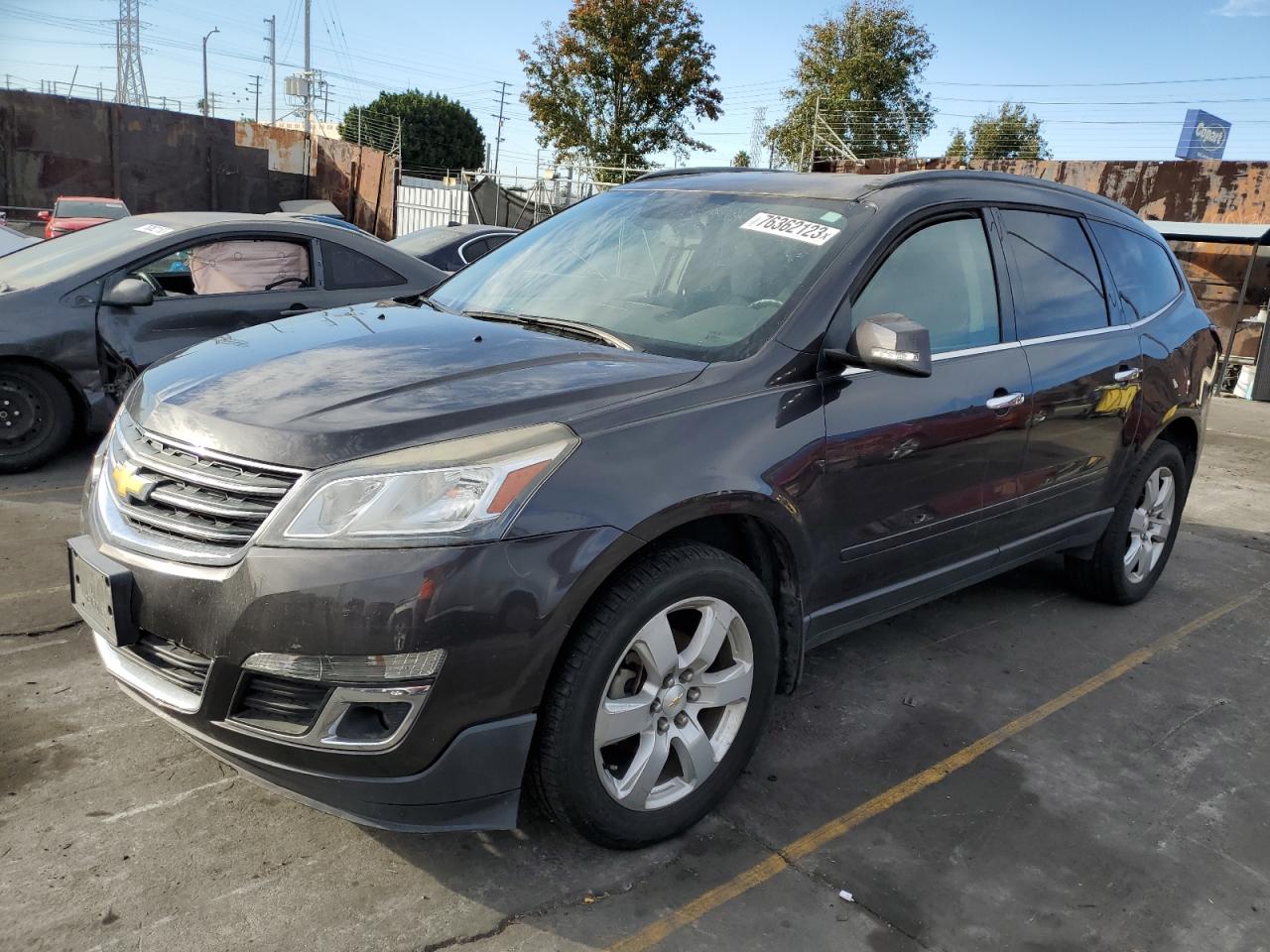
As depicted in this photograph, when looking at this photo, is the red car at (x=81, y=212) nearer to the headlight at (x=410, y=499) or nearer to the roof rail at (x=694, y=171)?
the roof rail at (x=694, y=171)

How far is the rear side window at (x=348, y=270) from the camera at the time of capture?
620 cm

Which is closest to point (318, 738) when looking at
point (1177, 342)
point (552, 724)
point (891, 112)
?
point (552, 724)

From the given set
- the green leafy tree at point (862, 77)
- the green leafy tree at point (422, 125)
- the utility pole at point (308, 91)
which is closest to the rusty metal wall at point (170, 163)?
the utility pole at point (308, 91)

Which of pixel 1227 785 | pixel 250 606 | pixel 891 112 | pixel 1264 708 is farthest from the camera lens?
pixel 891 112

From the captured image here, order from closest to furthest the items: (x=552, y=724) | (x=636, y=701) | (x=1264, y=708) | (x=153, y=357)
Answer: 1. (x=552, y=724)
2. (x=636, y=701)
3. (x=1264, y=708)
4. (x=153, y=357)

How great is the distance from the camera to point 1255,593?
5328mm

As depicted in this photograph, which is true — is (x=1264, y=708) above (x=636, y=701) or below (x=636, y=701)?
below

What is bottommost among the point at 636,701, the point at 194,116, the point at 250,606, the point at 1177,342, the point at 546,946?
the point at 546,946

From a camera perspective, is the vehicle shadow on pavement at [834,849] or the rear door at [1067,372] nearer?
the vehicle shadow on pavement at [834,849]

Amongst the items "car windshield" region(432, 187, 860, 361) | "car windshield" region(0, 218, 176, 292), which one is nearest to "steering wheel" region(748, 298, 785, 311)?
"car windshield" region(432, 187, 860, 361)

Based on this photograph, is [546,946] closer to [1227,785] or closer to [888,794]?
[888,794]

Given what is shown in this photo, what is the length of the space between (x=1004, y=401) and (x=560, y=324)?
1.60 metres

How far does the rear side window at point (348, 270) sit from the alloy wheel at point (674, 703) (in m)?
4.38

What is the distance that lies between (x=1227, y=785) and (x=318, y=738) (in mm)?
2939
